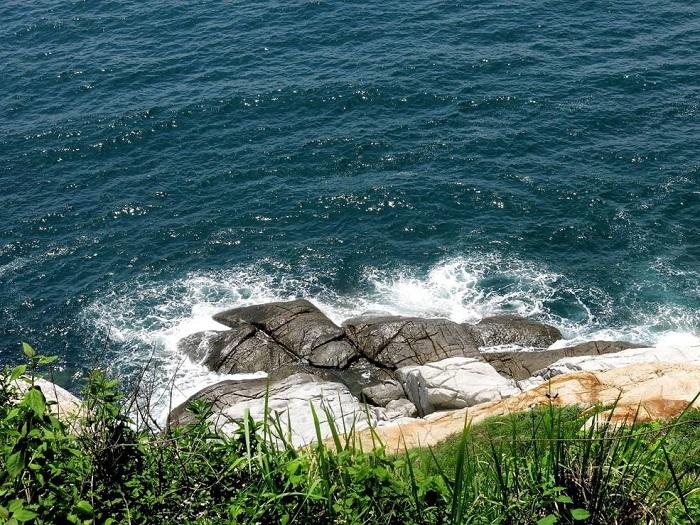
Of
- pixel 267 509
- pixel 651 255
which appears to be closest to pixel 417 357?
pixel 651 255

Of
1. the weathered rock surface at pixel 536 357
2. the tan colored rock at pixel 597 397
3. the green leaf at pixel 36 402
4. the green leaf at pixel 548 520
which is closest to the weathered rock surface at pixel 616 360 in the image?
the weathered rock surface at pixel 536 357

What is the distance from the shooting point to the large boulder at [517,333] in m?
37.6

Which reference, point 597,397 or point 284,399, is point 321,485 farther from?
point 284,399

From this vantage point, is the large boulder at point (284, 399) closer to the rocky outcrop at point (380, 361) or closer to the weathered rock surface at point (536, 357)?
the rocky outcrop at point (380, 361)

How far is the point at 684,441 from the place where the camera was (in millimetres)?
17781

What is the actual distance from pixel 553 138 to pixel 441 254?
14.2m

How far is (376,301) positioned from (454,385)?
1106 centimetres

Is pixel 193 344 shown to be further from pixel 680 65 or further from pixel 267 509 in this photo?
pixel 680 65

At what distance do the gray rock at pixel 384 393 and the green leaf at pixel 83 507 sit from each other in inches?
952

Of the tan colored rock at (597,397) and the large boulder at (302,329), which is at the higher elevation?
the tan colored rock at (597,397)

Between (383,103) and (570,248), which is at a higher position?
(383,103)

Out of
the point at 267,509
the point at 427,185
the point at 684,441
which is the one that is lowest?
the point at 427,185

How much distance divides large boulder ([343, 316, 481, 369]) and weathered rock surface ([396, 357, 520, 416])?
252 cm

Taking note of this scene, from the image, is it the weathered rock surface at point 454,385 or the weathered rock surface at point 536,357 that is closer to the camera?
the weathered rock surface at point 454,385
